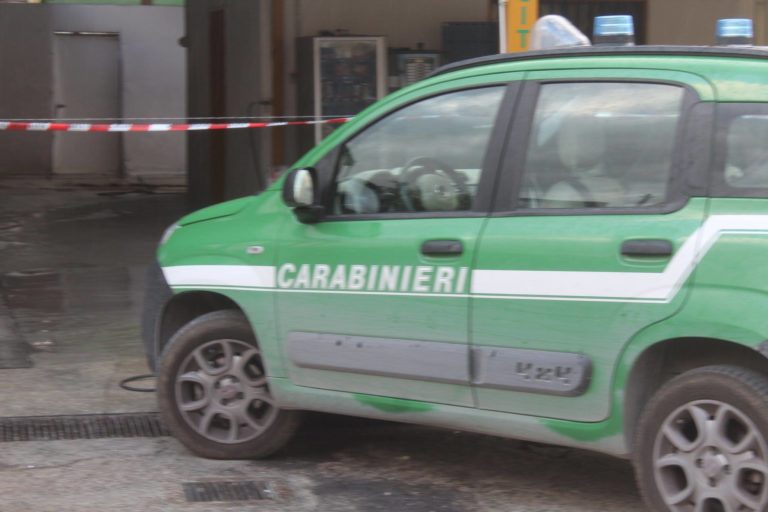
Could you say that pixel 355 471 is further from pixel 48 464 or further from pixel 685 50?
pixel 685 50

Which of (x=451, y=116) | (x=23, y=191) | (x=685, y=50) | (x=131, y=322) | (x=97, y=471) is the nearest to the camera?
(x=685, y=50)

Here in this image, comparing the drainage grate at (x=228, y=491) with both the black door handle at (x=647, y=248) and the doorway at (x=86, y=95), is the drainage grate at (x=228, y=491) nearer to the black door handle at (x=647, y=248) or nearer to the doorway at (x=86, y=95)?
the black door handle at (x=647, y=248)

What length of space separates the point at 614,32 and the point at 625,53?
0.32 meters

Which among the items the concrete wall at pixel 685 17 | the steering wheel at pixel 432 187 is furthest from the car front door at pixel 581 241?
the concrete wall at pixel 685 17

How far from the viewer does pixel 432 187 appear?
204 inches

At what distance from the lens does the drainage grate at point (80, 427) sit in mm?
6160

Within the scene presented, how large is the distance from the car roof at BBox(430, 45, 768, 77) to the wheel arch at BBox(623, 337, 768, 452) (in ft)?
3.50

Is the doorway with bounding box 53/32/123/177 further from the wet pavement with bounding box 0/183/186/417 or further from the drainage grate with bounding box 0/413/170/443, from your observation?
the drainage grate with bounding box 0/413/170/443

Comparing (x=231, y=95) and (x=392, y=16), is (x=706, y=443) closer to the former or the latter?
(x=392, y=16)

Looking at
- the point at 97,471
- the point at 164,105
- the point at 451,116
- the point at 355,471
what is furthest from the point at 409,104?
the point at 164,105

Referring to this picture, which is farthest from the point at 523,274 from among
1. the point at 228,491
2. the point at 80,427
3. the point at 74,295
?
the point at 74,295

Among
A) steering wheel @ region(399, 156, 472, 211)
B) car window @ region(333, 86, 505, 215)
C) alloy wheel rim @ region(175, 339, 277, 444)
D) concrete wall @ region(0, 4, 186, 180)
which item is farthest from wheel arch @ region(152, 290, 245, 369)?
concrete wall @ region(0, 4, 186, 180)

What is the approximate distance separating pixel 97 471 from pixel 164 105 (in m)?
15.6

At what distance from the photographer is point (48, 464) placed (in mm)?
5688
